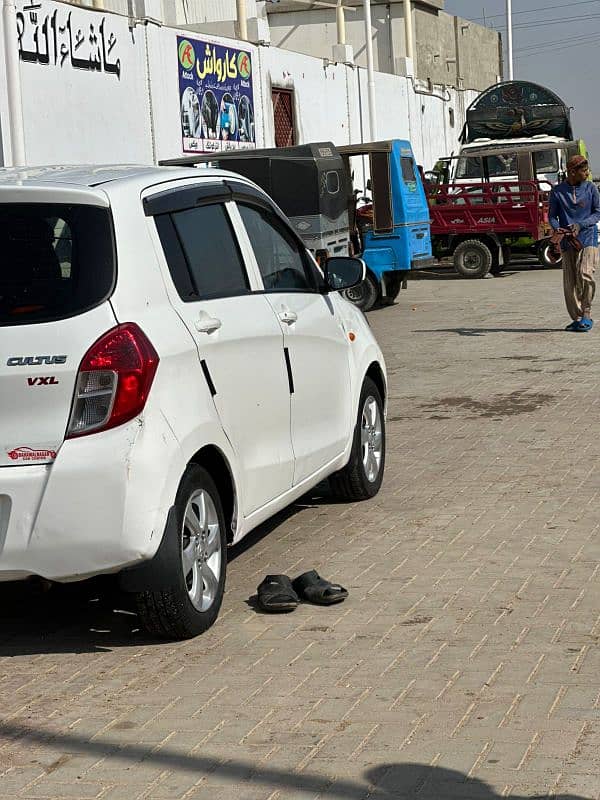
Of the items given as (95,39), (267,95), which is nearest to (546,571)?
(95,39)

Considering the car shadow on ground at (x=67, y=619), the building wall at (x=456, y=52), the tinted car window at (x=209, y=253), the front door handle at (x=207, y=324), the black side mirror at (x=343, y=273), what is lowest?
the car shadow on ground at (x=67, y=619)

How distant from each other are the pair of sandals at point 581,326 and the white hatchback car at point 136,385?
10.9 meters

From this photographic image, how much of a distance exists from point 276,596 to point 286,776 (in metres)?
1.76

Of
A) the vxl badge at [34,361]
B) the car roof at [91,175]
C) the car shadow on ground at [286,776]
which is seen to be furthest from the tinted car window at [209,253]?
the car shadow on ground at [286,776]

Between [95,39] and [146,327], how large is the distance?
57.4 feet

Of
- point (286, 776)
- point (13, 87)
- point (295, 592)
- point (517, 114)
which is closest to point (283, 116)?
point (517, 114)

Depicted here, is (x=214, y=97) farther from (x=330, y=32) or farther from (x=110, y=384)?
(x=330, y=32)

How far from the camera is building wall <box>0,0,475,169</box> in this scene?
19891 mm

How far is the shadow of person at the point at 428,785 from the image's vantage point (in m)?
3.86

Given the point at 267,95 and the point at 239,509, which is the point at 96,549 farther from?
the point at 267,95

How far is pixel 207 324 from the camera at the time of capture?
5.61 m

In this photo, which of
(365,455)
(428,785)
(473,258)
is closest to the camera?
(428,785)

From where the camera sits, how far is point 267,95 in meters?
30.0

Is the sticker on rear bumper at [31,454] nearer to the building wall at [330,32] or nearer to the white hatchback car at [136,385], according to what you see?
the white hatchback car at [136,385]
